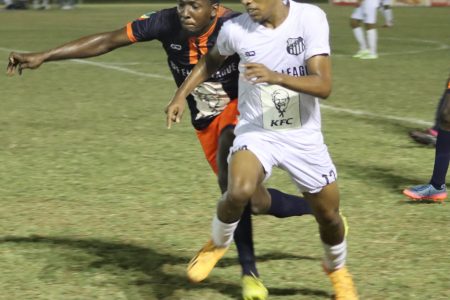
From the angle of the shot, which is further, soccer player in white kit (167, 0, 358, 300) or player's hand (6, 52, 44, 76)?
player's hand (6, 52, 44, 76)

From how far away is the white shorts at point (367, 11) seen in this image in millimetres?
17625

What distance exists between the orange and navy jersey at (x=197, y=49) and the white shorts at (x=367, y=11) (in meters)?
12.4

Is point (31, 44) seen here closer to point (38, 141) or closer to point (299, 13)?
point (38, 141)

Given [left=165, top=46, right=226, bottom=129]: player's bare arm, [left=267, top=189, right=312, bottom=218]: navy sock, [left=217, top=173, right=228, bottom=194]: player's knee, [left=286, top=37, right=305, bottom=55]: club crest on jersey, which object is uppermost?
[left=286, top=37, right=305, bottom=55]: club crest on jersey

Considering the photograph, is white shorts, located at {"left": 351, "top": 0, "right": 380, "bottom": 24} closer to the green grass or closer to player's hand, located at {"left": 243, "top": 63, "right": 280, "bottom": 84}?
the green grass

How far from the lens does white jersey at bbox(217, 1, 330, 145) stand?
184 inches

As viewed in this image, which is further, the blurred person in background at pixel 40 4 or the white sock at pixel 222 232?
the blurred person in background at pixel 40 4

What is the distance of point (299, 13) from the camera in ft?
15.5

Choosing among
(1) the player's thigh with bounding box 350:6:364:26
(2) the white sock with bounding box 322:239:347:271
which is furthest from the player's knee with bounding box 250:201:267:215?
(1) the player's thigh with bounding box 350:6:364:26

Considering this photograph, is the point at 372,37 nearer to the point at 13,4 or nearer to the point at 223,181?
the point at 223,181

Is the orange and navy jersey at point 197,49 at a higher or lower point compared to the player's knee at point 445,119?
higher

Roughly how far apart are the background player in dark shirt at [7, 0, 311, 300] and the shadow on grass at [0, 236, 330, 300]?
0.43m

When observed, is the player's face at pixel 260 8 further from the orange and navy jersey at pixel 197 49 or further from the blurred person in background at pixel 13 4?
the blurred person in background at pixel 13 4

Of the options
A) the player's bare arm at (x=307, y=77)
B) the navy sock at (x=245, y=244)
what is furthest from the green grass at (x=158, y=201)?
the player's bare arm at (x=307, y=77)
